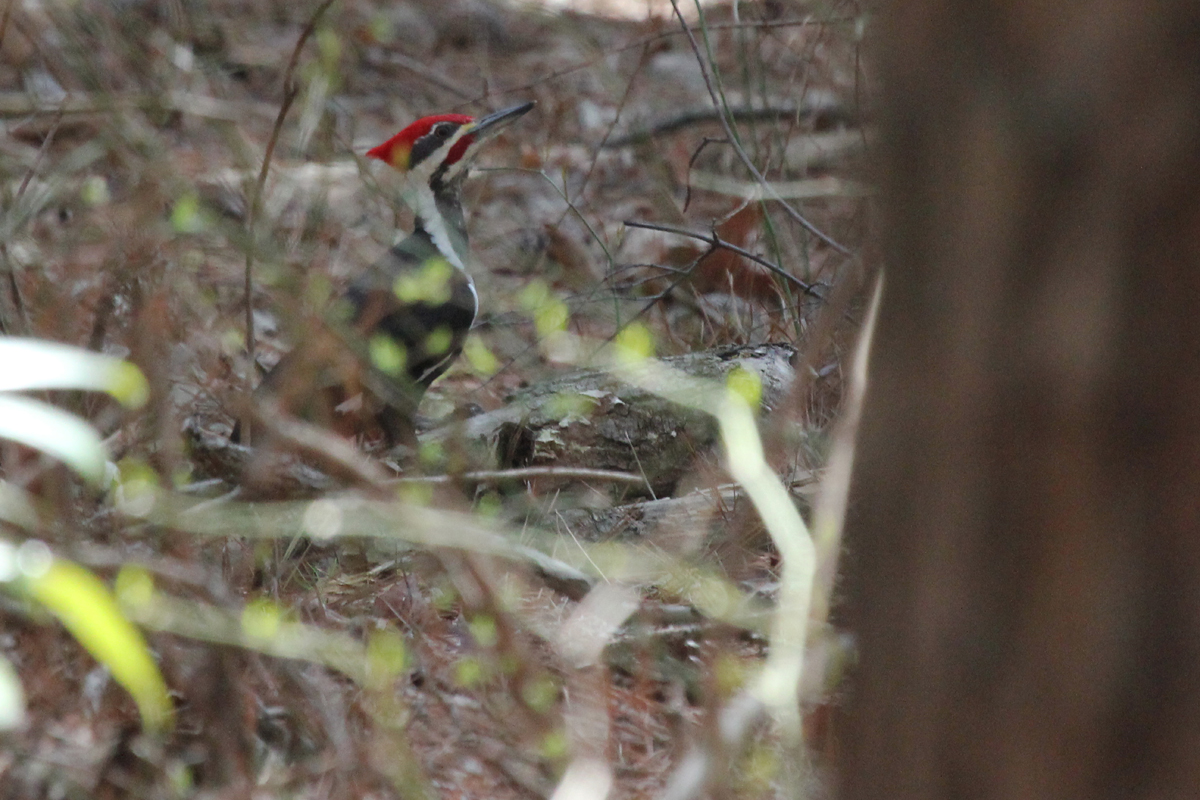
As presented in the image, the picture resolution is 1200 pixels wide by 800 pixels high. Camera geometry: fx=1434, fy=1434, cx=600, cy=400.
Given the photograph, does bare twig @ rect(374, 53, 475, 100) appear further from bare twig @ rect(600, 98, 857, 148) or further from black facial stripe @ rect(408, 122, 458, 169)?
black facial stripe @ rect(408, 122, 458, 169)

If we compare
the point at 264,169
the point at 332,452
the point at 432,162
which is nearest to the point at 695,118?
the point at 432,162

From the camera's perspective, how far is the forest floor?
202 centimetres

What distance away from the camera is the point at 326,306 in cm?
335

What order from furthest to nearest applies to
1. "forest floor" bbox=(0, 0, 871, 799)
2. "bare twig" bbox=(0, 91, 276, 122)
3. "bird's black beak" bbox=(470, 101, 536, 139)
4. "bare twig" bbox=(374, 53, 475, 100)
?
"bare twig" bbox=(374, 53, 475, 100) < "bird's black beak" bbox=(470, 101, 536, 139) < "bare twig" bbox=(0, 91, 276, 122) < "forest floor" bbox=(0, 0, 871, 799)

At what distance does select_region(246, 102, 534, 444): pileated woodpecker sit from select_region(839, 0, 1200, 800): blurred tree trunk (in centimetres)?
224

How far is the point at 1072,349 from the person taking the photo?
40.1 inches

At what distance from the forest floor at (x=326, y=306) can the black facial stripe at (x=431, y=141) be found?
0.34 meters

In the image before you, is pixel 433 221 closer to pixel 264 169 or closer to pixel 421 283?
pixel 421 283

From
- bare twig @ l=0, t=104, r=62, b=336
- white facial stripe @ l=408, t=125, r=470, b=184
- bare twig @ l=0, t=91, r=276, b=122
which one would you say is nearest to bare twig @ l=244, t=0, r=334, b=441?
bare twig @ l=0, t=91, r=276, b=122

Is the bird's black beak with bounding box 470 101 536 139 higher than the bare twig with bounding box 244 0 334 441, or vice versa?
the bird's black beak with bounding box 470 101 536 139

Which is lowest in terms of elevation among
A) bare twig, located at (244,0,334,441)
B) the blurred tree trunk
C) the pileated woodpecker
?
the blurred tree trunk

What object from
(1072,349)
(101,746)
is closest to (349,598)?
(101,746)

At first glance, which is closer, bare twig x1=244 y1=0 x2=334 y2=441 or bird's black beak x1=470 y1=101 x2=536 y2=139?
bare twig x1=244 y1=0 x2=334 y2=441

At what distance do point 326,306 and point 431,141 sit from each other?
2.28m
